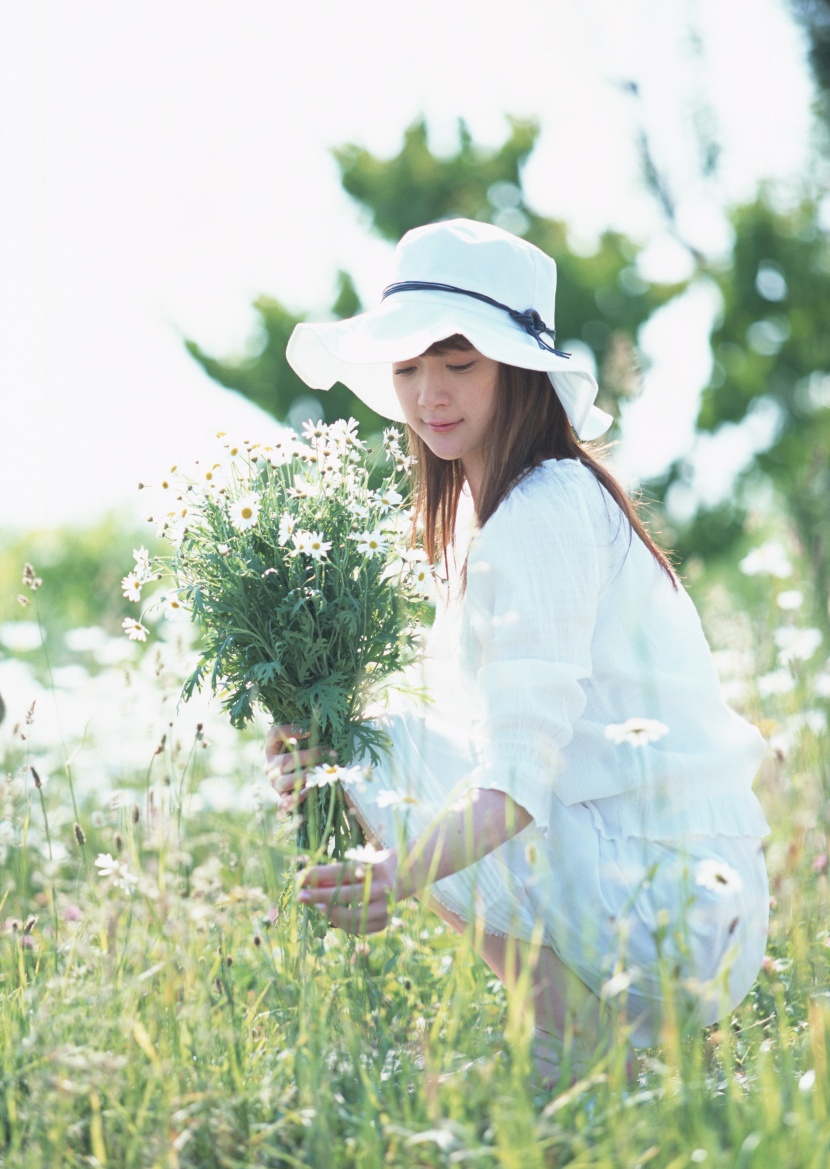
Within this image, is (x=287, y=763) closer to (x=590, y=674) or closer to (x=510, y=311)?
(x=590, y=674)

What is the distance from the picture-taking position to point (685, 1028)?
1685mm

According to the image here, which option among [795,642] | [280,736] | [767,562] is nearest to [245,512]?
[280,736]

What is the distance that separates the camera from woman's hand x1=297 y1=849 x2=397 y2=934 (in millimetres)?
1950

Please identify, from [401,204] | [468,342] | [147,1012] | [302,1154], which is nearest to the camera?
[302,1154]

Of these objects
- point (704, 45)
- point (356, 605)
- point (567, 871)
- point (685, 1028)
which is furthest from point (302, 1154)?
point (704, 45)

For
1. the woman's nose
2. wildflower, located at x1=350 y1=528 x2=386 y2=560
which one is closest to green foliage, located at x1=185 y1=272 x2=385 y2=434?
the woman's nose

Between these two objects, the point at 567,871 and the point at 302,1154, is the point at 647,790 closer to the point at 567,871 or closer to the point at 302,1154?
the point at 567,871

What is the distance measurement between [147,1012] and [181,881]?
1.55ft

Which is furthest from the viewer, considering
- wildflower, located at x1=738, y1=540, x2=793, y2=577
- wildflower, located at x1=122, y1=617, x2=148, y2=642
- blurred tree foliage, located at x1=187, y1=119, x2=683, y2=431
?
blurred tree foliage, located at x1=187, y1=119, x2=683, y2=431

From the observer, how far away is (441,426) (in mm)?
2373

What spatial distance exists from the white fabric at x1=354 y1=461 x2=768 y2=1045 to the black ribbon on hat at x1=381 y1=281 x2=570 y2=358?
0.89 feet

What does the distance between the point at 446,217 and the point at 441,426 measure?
6.77 meters

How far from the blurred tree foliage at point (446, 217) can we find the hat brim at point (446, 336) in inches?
Answer: 232

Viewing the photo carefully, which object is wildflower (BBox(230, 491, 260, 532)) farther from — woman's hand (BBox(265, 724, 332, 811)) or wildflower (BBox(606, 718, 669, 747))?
wildflower (BBox(606, 718, 669, 747))
